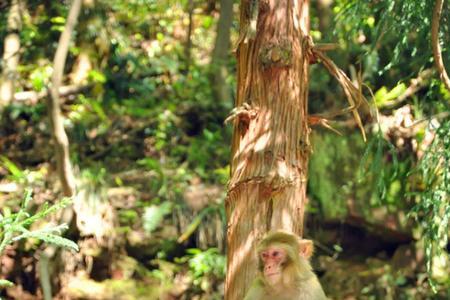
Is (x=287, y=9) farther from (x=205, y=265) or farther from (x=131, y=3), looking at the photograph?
(x=131, y=3)

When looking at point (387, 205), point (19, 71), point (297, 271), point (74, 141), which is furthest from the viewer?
point (19, 71)

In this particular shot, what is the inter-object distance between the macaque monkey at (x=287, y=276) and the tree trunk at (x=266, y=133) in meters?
0.09

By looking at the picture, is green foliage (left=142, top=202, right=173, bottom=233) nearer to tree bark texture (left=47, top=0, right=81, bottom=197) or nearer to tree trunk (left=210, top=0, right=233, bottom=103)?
tree bark texture (left=47, top=0, right=81, bottom=197)

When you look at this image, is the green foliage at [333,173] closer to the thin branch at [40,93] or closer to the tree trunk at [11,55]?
the thin branch at [40,93]

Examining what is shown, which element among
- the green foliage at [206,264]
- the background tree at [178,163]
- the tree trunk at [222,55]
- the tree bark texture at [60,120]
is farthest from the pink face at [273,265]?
the tree trunk at [222,55]

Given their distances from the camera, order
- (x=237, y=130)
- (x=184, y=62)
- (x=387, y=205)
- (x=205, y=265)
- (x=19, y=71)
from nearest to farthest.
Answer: (x=237, y=130), (x=205, y=265), (x=387, y=205), (x=19, y=71), (x=184, y=62)

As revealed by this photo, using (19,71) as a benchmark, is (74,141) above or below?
below

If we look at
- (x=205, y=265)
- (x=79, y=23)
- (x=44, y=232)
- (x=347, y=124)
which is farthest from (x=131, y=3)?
(x=44, y=232)

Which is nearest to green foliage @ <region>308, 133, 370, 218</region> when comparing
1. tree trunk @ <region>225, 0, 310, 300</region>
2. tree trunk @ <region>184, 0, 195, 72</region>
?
tree trunk @ <region>184, 0, 195, 72</region>

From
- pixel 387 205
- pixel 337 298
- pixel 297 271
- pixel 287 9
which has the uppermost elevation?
pixel 287 9

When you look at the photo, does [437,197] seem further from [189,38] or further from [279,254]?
[189,38]

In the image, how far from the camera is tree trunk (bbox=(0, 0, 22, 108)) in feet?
34.0

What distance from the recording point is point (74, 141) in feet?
33.8

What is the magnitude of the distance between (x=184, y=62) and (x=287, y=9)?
22.2ft
